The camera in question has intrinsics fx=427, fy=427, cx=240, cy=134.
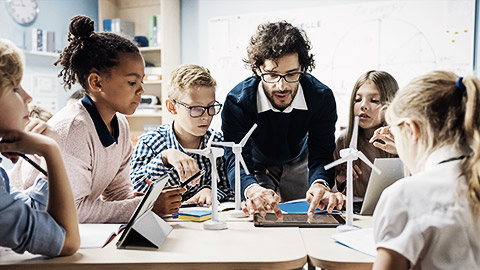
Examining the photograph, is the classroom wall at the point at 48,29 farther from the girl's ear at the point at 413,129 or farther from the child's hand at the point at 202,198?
the girl's ear at the point at 413,129

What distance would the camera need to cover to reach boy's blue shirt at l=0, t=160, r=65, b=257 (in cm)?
95

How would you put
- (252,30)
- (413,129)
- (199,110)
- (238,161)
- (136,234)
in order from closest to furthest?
(413,129) → (136,234) → (238,161) → (199,110) → (252,30)

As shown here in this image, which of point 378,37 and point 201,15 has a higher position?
point 201,15

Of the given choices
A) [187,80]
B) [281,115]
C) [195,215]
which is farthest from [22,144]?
[281,115]

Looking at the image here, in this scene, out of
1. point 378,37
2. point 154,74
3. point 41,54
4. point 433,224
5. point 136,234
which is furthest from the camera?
point 154,74

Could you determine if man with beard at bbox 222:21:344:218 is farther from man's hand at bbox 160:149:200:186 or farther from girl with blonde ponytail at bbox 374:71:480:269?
girl with blonde ponytail at bbox 374:71:480:269

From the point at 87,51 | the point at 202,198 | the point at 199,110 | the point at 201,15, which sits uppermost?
the point at 201,15

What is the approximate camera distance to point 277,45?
1.78 metres

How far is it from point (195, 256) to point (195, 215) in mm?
398

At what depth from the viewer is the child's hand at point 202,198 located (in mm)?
1694

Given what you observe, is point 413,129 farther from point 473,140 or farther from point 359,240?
point 359,240

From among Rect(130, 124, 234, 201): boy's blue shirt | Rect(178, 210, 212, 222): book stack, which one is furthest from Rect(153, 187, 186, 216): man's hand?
Rect(130, 124, 234, 201): boy's blue shirt

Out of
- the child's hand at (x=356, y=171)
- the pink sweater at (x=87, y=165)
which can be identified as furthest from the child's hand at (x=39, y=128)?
the child's hand at (x=356, y=171)

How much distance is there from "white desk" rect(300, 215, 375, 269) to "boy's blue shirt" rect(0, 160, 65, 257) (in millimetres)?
611
